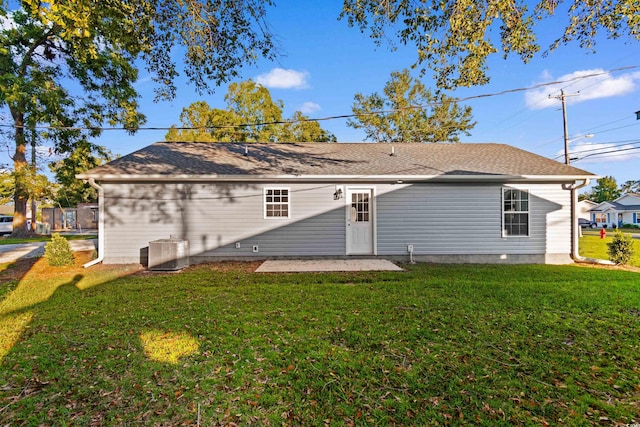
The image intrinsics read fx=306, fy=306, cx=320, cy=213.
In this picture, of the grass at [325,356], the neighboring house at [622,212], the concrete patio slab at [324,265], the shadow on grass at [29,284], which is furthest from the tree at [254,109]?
the neighboring house at [622,212]

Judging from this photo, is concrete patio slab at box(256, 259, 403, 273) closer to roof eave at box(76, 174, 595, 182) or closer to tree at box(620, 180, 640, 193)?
roof eave at box(76, 174, 595, 182)

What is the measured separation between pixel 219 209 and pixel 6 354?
5880 mm

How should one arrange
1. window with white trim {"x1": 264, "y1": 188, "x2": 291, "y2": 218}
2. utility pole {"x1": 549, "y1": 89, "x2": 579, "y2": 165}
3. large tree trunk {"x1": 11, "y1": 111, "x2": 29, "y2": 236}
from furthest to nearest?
large tree trunk {"x1": 11, "y1": 111, "x2": 29, "y2": 236}, utility pole {"x1": 549, "y1": 89, "x2": 579, "y2": 165}, window with white trim {"x1": 264, "y1": 188, "x2": 291, "y2": 218}

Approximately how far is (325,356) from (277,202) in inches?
247

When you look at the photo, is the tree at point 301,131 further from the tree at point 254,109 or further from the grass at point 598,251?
the grass at point 598,251

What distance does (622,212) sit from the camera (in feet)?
128

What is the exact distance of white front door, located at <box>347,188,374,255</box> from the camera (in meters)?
9.08

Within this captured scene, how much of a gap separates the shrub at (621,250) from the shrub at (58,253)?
14.6 metres

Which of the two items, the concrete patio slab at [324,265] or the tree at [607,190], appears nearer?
the concrete patio slab at [324,265]

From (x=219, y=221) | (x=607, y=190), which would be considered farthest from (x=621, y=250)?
(x=607, y=190)

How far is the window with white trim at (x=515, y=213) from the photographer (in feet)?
29.7

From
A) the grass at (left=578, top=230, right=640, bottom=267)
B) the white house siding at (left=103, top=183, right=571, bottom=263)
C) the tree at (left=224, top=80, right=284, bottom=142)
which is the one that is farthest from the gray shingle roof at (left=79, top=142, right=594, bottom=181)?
the tree at (left=224, top=80, right=284, bottom=142)

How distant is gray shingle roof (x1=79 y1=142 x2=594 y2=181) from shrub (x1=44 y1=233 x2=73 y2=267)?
1813 millimetres

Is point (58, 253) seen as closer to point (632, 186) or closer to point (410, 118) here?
point (410, 118)
